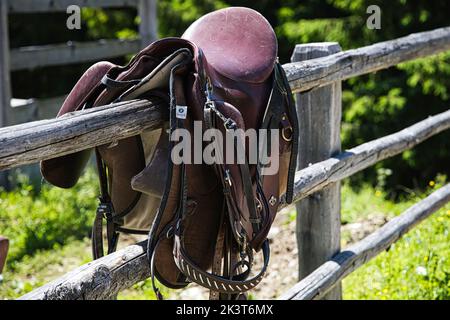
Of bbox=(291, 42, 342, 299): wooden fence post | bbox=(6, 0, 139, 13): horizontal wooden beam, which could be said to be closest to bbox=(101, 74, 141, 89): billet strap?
bbox=(291, 42, 342, 299): wooden fence post

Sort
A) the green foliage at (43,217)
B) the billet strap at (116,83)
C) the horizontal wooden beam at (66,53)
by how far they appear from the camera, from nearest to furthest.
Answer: the billet strap at (116,83) → the green foliage at (43,217) → the horizontal wooden beam at (66,53)

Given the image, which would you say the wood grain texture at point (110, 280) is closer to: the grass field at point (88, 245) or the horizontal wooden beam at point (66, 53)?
the grass field at point (88, 245)

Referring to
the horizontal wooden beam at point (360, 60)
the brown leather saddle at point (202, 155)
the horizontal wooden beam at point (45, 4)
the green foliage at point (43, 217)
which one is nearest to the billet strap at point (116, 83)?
the brown leather saddle at point (202, 155)

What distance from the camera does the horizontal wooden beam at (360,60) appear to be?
265cm

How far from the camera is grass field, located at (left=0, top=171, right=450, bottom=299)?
142 inches

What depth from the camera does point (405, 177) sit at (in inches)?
287

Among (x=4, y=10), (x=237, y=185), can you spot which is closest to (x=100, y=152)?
(x=237, y=185)

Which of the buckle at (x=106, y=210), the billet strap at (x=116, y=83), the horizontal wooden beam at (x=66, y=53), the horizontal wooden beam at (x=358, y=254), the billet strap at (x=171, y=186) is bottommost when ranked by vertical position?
the horizontal wooden beam at (x=358, y=254)

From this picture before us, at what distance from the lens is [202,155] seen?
1913 millimetres

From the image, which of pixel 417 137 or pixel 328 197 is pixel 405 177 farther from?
pixel 328 197

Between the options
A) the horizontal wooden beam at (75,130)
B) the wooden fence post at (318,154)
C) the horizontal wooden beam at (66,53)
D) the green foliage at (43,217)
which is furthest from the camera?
the horizontal wooden beam at (66,53)

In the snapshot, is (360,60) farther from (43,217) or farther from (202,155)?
(43,217)

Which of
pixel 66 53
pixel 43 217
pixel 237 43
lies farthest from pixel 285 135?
pixel 66 53

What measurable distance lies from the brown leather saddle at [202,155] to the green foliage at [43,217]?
8.28 ft
